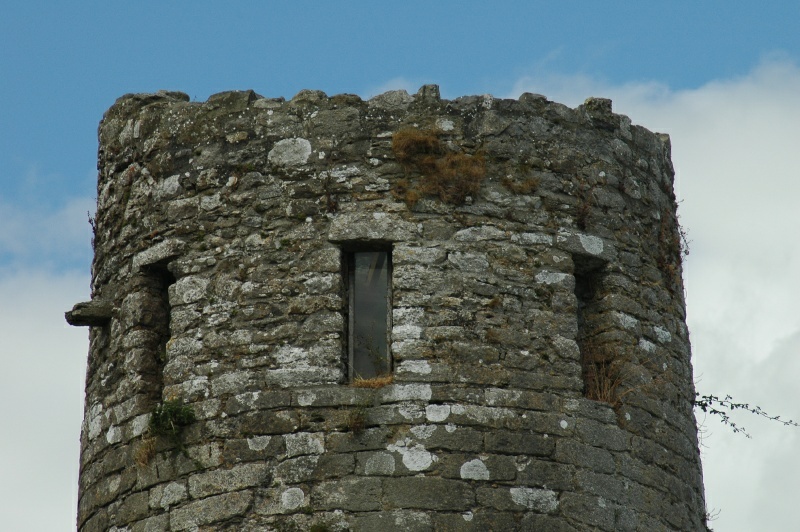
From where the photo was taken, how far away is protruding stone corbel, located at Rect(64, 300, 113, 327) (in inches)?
491

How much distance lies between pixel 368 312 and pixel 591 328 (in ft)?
5.17

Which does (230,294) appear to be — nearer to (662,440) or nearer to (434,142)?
(434,142)

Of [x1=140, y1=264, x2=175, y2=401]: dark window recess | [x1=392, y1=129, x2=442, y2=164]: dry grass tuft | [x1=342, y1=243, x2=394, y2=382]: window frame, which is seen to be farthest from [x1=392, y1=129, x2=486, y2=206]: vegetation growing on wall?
[x1=140, y1=264, x2=175, y2=401]: dark window recess

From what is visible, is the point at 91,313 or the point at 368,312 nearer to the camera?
the point at 368,312

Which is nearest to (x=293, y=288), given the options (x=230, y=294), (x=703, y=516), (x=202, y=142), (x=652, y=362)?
(x=230, y=294)

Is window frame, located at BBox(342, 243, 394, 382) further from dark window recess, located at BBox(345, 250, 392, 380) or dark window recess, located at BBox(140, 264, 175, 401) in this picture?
dark window recess, located at BBox(140, 264, 175, 401)

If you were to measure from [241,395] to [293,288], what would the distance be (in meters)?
0.77

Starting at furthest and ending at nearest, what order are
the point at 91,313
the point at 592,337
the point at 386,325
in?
the point at 91,313 → the point at 592,337 → the point at 386,325

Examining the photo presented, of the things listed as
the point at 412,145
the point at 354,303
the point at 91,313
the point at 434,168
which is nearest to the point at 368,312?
the point at 354,303

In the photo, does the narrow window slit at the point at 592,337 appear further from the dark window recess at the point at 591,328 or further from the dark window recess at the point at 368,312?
the dark window recess at the point at 368,312

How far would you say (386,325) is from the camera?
11.6 m

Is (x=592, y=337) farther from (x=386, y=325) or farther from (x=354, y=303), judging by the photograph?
(x=354, y=303)

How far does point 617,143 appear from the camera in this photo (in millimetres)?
12555

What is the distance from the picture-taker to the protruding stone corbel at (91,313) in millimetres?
12469
